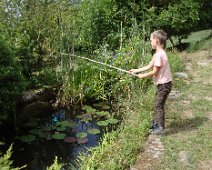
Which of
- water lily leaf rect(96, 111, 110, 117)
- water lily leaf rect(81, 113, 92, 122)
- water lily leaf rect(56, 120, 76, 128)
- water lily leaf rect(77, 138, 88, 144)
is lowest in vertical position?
water lily leaf rect(77, 138, 88, 144)

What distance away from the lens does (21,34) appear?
7.62m

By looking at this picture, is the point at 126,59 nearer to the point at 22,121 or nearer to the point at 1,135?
the point at 22,121

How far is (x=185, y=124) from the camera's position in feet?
19.3

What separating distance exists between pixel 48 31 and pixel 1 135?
253cm

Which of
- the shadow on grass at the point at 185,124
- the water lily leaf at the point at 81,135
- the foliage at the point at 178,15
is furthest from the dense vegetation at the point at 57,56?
the shadow on grass at the point at 185,124

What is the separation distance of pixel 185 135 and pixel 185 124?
0.44 m

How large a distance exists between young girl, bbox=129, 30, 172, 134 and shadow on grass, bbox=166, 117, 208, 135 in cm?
22

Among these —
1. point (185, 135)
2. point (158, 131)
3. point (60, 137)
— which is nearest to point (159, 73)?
point (158, 131)

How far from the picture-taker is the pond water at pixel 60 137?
625 centimetres

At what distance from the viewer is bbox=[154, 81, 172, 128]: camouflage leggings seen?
17.8ft

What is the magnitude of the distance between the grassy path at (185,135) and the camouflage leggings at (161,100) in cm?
22

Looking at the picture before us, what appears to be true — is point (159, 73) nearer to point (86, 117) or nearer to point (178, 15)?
point (86, 117)

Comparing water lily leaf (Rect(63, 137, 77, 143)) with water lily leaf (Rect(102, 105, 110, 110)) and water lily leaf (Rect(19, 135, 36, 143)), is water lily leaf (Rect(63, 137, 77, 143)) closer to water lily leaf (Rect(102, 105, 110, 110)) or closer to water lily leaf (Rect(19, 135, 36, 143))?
water lily leaf (Rect(19, 135, 36, 143))

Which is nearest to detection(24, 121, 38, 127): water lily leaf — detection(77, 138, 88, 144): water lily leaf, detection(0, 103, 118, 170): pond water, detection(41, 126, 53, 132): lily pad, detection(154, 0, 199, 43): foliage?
detection(0, 103, 118, 170): pond water
